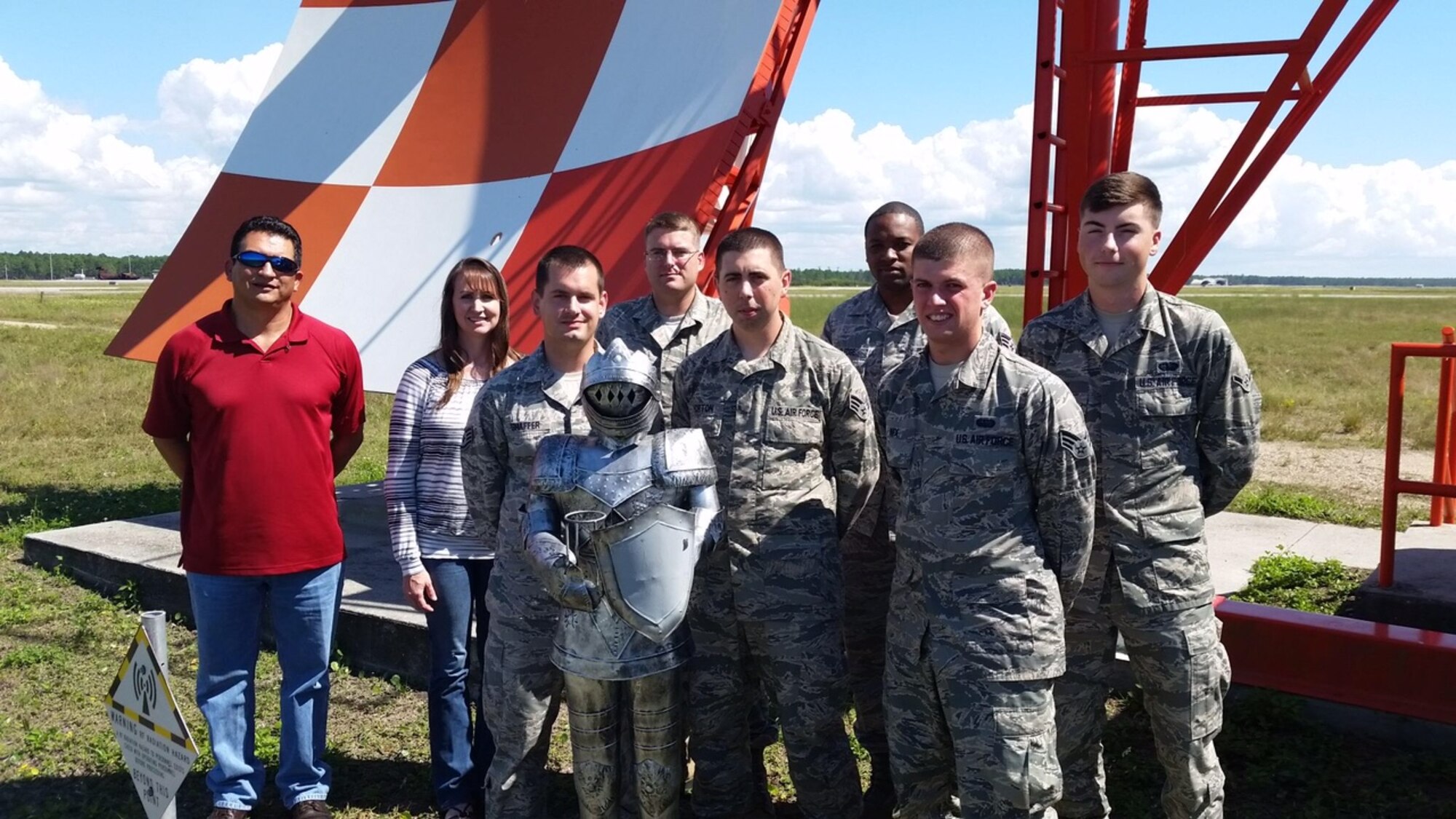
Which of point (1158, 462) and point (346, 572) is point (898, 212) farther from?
point (346, 572)

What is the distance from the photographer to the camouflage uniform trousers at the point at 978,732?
2.75 m

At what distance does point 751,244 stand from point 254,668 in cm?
212

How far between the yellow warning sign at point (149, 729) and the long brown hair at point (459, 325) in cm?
117

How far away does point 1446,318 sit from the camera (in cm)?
5100

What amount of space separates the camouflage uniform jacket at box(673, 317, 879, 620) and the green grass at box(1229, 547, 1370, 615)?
3.03 m

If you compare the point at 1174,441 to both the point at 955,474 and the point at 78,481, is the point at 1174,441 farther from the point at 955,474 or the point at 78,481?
the point at 78,481

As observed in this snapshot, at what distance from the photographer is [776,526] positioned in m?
3.25

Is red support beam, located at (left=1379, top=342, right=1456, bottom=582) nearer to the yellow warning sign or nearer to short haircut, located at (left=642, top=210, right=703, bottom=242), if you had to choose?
short haircut, located at (left=642, top=210, right=703, bottom=242)

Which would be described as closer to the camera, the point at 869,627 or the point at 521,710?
the point at 521,710

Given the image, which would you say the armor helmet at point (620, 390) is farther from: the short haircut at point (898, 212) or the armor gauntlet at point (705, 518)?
the short haircut at point (898, 212)

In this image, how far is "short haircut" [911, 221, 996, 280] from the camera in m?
2.78

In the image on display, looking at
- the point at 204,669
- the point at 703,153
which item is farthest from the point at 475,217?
the point at 204,669

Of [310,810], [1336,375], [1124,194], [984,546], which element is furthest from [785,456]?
[1336,375]

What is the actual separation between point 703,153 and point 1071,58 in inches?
76.1
